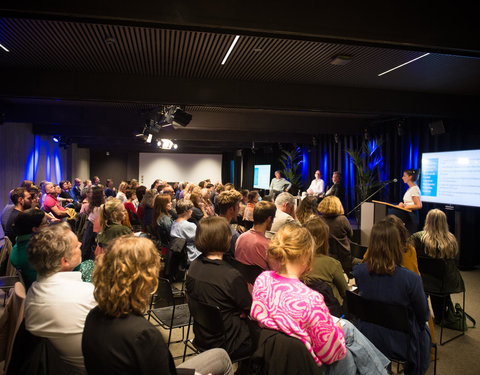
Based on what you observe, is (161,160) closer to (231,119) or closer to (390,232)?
(231,119)

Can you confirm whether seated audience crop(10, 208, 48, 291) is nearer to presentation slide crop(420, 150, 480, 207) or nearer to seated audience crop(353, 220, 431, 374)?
seated audience crop(353, 220, 431, 374)

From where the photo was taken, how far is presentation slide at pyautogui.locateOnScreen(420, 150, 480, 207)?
563 cm

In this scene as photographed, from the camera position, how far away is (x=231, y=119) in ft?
28.6

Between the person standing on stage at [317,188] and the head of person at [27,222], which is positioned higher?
the person standing on stage at [317,188]

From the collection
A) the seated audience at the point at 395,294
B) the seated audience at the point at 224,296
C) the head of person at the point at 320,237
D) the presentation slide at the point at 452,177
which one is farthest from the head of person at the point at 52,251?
the presentation slide at the point at 452,177

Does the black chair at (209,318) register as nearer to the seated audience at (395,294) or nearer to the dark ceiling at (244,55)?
the seated audience at (395,294)

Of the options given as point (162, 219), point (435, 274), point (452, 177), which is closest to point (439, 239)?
point (435, 274)

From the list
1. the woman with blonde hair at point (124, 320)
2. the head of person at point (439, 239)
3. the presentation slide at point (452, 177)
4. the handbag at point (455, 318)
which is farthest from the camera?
the presentation slide at point (452, 177)

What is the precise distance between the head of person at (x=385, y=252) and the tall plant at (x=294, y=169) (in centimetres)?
949

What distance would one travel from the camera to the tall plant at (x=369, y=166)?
808 centimetres

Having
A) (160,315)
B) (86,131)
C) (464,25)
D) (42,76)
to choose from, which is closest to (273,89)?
(464,25)

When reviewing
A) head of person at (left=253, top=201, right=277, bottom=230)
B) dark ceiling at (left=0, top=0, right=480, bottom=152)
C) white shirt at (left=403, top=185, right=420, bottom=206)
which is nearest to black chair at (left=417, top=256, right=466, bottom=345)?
head of person at (left=253, top=201, right=277, bottom=230)

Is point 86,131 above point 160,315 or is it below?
above

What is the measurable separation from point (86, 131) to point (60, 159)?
4.15 metres
